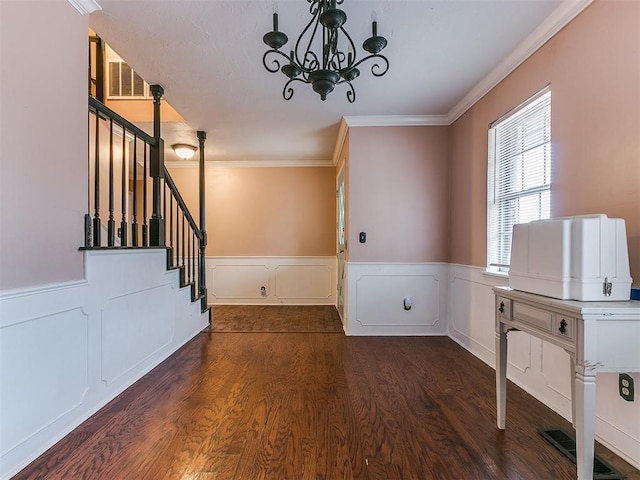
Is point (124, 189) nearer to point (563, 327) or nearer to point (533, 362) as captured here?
point (563, 327)

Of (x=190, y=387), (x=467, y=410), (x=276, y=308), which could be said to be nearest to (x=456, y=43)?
(x=467, y=410)

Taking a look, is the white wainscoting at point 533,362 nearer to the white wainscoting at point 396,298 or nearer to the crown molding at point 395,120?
the white wainscoting at point 396,298

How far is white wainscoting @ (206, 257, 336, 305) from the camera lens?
18.3 feet

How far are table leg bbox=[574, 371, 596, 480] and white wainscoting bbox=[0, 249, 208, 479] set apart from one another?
2496 millimetres

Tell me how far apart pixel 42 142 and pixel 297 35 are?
167 cm

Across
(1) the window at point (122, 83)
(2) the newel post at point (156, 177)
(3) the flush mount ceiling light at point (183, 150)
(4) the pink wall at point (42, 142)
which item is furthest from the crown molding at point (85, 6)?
(3) the flush mount ceiling light at point (183, 150)

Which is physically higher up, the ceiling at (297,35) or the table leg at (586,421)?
the ceiling at (297,35)

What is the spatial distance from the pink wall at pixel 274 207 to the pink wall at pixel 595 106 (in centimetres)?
355

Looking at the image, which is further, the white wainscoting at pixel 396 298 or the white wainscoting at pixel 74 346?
the white wainscoting at pixel 396 298

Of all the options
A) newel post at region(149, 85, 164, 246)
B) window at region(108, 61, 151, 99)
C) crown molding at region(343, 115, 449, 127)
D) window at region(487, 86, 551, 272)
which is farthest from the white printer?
window at region(108, 61, 151, 99)

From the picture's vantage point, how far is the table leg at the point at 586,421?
1251 mm

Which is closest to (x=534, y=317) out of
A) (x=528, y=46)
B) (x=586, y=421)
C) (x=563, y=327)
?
(x=563, y=327)

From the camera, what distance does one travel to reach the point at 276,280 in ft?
18.4

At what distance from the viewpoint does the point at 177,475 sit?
1475mm
